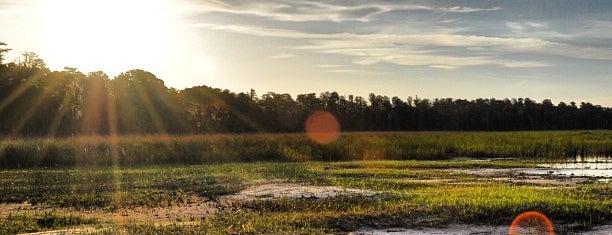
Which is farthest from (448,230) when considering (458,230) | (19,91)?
(19,91)

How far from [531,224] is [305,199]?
233 inches

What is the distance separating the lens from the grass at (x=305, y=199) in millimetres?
13906

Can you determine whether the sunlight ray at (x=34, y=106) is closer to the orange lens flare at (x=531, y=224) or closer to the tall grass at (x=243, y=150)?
the tall grass at (x=243, y=150)

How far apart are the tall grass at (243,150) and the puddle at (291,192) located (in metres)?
13.6

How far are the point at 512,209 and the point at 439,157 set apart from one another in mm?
24107

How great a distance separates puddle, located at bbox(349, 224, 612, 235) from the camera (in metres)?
13.2

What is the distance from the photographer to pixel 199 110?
7656 cm

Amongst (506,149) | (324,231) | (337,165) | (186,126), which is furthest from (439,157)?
(186,126)

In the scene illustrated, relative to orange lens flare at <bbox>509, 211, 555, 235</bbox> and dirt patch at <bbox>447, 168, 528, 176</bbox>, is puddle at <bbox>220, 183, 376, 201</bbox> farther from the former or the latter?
dirt patch at <bbox>447, 168, 528, 176</bbox>

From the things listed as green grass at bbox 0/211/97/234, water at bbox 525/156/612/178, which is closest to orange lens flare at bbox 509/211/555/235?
green grass at bbox 0/211/97/234

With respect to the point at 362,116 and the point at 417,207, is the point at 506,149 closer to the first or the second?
the point at 417,207

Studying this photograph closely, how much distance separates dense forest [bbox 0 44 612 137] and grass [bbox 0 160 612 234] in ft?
93.4

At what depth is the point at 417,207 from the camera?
50.5 ft

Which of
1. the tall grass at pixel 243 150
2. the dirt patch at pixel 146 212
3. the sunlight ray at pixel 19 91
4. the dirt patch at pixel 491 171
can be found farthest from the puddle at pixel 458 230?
the sunlight ray at pixel 19 91
